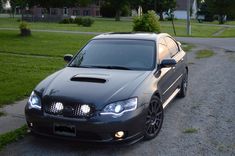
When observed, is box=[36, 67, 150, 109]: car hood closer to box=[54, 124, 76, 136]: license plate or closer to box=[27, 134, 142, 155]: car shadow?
box=[54, 124, 76, 136]: license plate

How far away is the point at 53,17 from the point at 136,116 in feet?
165

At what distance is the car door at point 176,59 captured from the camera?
313 inches

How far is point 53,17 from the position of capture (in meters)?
54.4

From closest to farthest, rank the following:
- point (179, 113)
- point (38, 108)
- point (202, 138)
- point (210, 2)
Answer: point (38, 108)
point (202, 138)
point (179, 113)
point (210, 2)

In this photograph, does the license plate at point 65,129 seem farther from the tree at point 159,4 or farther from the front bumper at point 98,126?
the tree at point 159,4

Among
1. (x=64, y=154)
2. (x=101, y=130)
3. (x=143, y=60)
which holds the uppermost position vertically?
(x=143, y=60)

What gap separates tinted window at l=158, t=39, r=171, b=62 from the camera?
7.22 m

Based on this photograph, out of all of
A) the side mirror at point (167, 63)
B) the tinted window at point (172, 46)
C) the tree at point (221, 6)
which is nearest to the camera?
the side mirror at point (167, 63)

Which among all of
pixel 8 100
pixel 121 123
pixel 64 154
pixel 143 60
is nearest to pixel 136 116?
pixel 121 123

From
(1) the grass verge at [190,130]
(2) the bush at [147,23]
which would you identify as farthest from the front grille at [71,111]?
(2) the bush at [147,23]

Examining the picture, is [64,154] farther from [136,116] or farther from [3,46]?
[3,46]

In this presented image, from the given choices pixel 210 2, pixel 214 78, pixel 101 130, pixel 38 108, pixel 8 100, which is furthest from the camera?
pixel 210 2

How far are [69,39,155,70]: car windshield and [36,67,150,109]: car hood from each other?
11.3 inches

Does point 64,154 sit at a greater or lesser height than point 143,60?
lesser
